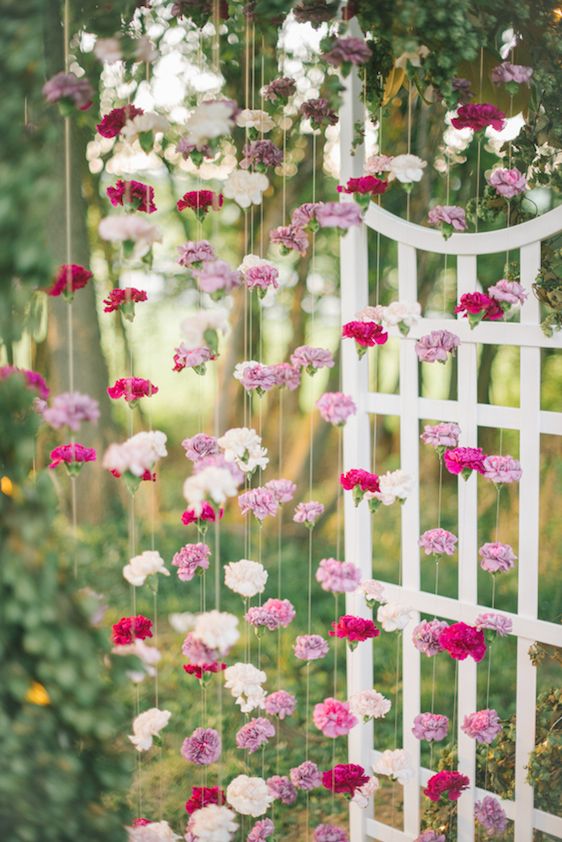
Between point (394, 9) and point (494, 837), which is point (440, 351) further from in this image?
point (494, 837)

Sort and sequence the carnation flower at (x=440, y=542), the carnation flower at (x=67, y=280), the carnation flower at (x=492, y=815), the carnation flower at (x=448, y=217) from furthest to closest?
the carnation flower at (x=492, y=815)
the carnation flower at (x=440, y=542)
the carnation flower at (x=448, y=217)
the carnation flower at (x=67, y=280)

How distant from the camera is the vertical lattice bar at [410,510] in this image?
9.52 ft

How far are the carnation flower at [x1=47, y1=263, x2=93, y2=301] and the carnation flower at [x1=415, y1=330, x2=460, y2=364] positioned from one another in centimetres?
98

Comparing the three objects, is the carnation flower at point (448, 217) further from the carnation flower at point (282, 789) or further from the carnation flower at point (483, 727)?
the carnation flower at point (282, 789)

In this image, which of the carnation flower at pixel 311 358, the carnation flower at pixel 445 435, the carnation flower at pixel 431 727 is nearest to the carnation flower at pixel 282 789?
the carnation flower at pixel 431 727

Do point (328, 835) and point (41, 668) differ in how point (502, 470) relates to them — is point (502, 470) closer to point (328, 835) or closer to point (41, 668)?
point (328, 835)

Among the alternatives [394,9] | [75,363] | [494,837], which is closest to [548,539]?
[494,837]

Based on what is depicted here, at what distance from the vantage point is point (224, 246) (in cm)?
563

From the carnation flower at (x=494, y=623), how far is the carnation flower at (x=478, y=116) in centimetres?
127

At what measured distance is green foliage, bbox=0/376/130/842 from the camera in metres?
1.70

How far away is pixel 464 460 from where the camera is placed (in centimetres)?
256

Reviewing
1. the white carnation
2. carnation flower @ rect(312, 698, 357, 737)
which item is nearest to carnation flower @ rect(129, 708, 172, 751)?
carnation flower @ rect(312, 698, 357, 737)

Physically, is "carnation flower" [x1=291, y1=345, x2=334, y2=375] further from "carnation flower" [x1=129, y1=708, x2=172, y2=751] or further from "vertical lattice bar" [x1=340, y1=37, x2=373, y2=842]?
"carnation flower" [x1=129, y1=708, x2=172, y2=751]

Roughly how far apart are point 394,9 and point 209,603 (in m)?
3.23
